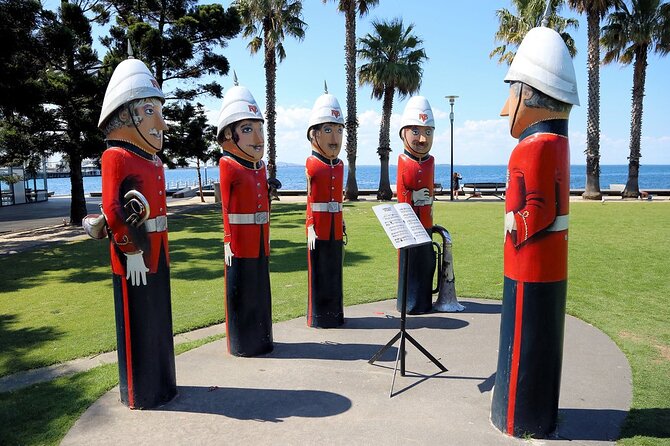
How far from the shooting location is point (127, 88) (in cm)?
430

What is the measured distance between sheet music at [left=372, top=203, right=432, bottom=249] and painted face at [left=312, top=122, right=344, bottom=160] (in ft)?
5.24

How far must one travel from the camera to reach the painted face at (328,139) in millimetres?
6469

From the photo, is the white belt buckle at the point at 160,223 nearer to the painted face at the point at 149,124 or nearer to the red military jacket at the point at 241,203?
the painted face at the point at 149,124

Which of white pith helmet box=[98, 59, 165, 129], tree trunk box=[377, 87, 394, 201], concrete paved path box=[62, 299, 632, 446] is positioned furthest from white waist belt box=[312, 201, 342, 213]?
Result: tree trunk box=[377, 87, 394, 201]

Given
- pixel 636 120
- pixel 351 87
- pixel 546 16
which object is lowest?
pixel 546 16

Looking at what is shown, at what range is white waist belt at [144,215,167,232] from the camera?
4.36 meters

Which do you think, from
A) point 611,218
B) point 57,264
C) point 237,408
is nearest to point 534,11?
point 611,218

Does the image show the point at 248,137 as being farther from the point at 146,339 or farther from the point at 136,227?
the point at 146,339

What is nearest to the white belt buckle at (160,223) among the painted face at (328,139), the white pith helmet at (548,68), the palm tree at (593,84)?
the painted face at (328,139)

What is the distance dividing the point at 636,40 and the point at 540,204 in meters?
24.0

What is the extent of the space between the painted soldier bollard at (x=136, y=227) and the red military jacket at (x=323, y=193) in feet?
7.96

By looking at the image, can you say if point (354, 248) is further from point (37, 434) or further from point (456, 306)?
point (37, 434)

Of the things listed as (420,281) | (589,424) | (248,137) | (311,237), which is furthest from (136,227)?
(420,281)

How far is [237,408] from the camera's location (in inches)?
172
